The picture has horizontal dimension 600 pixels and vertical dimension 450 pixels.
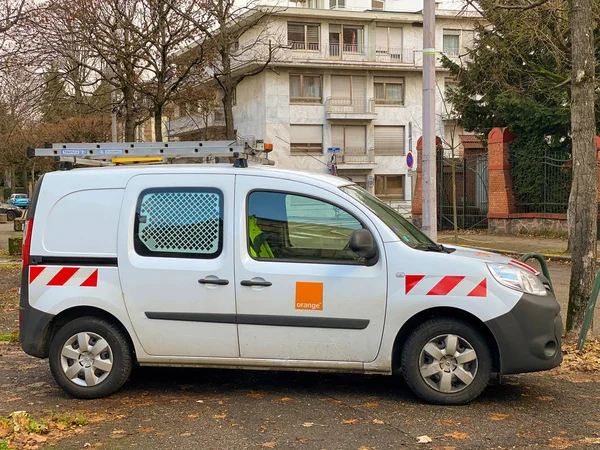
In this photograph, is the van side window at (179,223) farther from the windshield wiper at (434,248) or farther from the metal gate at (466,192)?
the metal gate at (466,192)

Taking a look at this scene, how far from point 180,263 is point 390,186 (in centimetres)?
4294

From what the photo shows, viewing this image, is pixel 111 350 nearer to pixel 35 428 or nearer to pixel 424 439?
pixel 35 428

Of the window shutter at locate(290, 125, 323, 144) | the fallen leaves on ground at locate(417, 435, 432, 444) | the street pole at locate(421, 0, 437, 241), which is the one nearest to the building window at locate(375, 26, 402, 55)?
the window shutter at locate(290, 125, 323, 144)

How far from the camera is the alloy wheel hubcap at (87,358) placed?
18.1ft

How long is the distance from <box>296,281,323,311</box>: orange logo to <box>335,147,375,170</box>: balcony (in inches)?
1588

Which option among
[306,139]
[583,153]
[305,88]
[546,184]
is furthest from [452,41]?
[583,153]

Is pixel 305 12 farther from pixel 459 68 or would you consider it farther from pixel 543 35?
pixel 543 35

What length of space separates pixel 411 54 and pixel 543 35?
1260 inches

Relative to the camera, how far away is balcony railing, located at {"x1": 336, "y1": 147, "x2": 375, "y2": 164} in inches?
1812

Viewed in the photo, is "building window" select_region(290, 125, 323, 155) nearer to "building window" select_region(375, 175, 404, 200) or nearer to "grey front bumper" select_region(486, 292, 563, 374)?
"building window" select_region(375, 175, 404, 200)

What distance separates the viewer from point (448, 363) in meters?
5.21

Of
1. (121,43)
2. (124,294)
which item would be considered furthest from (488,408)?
(121,43)

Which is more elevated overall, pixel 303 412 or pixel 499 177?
pixel 499 177

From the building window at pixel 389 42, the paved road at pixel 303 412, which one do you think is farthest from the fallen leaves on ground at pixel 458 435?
the building window at pixel 389 42
